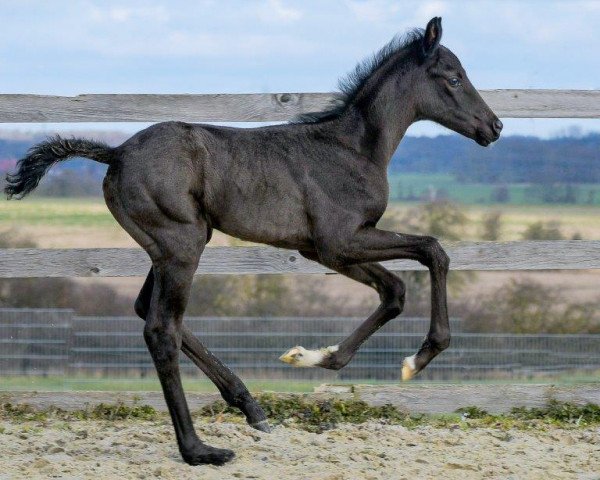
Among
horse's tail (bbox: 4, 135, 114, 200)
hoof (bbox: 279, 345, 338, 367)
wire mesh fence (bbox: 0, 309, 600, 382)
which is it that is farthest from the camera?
wire mesh fence (bbox: 0, 309, 600, 382)

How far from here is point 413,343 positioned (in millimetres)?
10594

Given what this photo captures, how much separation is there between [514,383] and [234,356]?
414cm

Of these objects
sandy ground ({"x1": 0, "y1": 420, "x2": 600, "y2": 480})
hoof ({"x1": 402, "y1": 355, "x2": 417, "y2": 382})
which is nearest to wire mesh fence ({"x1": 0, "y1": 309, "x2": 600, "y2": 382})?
sandy ground ({"x1": 0, "y1": 420, "x2": 600, "y2": 480})

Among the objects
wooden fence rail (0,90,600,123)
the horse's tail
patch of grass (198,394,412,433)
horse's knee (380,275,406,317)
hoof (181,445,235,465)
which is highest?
wooden fence rail (0,90,600,123)

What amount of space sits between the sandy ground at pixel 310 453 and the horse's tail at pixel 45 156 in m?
1.45

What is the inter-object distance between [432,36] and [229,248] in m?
2.02

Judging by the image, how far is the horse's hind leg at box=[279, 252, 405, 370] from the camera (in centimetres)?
524

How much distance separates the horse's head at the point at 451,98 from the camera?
221 inches

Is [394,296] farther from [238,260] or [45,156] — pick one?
[45,156]

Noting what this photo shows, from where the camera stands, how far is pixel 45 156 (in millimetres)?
5344

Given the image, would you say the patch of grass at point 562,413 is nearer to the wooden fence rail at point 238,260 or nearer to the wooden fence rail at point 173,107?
the wooden fence rail at point 238,260

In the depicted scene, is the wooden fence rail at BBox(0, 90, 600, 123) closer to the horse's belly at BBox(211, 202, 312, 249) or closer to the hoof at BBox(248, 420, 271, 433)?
the horse's belly at BBox(211, 202, 312, 249)

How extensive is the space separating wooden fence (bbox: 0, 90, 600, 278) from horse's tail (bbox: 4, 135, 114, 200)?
4.43 feet

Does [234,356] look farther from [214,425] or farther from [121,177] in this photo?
[121,177]
